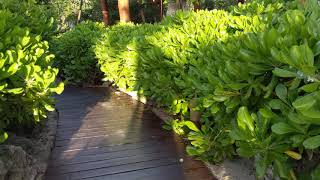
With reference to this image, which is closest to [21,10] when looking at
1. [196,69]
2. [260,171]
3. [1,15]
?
[1,15]

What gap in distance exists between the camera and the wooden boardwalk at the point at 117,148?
377 cm

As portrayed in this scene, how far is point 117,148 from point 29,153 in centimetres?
99

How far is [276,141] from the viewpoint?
225 centimetres

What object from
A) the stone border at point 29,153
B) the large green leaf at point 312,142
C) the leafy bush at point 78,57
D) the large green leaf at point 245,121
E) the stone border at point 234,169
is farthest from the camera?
the leafy bush at point 78,57

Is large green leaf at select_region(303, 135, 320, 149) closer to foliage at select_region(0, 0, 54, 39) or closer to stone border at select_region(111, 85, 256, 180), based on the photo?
stone border at select_region(111, 85, 256, 180)

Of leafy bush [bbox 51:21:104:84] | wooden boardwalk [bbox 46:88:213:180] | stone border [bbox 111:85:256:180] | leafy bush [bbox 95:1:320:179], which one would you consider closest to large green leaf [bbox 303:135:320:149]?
leafy bush [bbox 95:1:320:179]

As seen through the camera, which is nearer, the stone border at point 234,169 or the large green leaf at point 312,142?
the large green leaf at point 312,142

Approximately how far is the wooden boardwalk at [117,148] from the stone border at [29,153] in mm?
111

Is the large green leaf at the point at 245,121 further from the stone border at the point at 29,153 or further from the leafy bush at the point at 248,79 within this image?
the stone border at the point at 29,153

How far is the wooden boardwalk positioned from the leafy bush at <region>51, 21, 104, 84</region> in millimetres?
3060

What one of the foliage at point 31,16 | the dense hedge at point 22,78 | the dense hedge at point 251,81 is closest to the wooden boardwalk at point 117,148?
the dense hedge at point 251,81

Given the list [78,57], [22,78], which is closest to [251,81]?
[22,78]

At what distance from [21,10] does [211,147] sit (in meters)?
3.58

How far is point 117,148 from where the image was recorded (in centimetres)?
442
